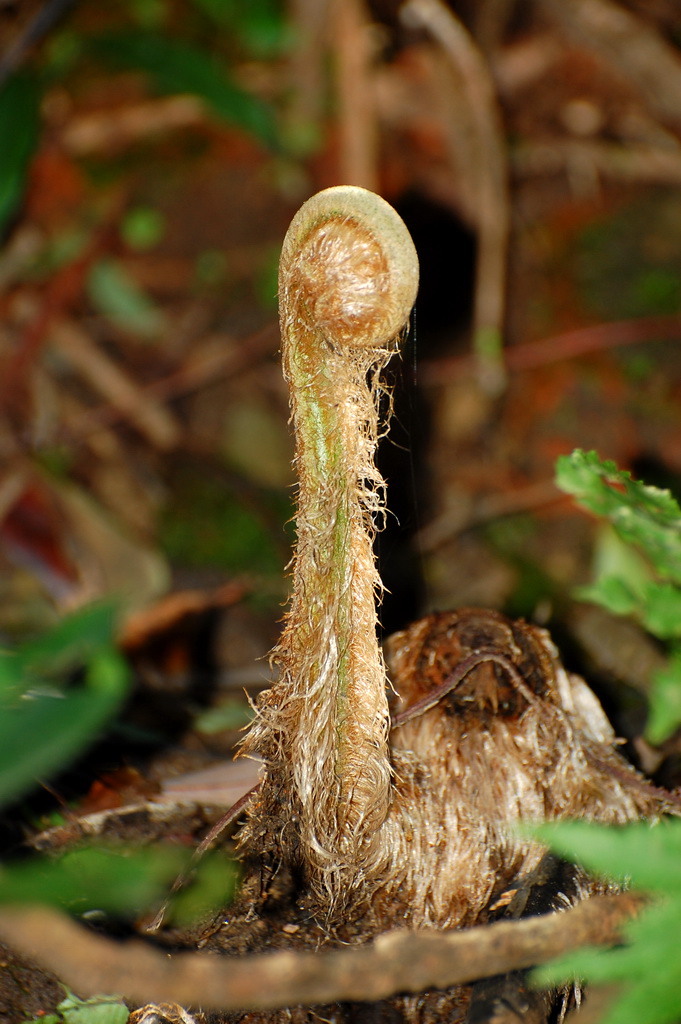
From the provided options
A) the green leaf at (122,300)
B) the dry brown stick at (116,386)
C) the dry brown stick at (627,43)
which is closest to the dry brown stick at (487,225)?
the dry brown stick at (627,43)

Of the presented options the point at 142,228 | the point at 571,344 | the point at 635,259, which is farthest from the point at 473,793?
the point at 142,228

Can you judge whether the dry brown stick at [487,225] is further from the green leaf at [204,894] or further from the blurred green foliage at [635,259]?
the green leaf at [204,894]

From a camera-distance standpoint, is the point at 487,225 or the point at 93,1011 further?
the point at 487,225

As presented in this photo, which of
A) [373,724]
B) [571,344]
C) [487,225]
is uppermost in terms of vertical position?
[373,724]

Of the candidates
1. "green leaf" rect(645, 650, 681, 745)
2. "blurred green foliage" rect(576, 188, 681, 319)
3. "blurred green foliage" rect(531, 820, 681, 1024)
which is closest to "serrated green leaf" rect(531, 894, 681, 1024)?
"blurred green foliage" rect(531, 820, 681, 1024)

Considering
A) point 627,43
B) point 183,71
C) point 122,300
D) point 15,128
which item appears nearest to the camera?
point 15,128

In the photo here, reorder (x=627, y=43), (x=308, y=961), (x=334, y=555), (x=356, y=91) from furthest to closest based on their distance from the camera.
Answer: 1. (x=356, y=91)
2. (x=627, y=43)
3. (x=334, y=555)
4. (x=308, y=961)

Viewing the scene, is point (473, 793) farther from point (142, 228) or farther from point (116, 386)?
point (142, 228)
